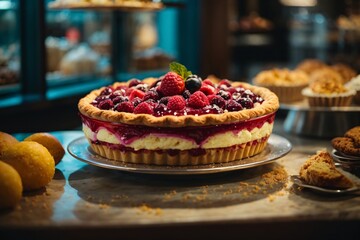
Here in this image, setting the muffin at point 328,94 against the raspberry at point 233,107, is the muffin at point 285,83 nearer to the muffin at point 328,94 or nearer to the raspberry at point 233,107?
the muffin at point 328,94

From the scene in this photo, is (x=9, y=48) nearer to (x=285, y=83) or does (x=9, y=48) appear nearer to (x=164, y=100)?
(x=285, y=83)

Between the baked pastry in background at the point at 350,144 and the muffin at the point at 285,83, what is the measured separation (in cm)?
109

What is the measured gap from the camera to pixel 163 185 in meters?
2.45

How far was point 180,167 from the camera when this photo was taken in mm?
2406

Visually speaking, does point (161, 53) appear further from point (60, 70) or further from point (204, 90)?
point (204, 90)

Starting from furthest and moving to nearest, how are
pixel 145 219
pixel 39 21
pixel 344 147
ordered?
pixel 39 21
pixel 344 147
pixel 145 219

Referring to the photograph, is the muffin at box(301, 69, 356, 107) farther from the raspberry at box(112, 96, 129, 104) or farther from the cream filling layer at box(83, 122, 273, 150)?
the raspberry at box(112, 96, 129, 104)

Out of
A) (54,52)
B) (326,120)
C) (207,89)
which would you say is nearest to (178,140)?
(207,89)

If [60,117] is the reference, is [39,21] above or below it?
above

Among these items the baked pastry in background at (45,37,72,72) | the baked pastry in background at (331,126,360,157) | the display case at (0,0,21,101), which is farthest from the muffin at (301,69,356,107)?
the baked pastry in background at (45,37,72,72)

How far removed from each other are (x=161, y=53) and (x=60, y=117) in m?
2.04

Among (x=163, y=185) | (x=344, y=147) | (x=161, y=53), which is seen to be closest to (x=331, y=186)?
(x=344, y=147)

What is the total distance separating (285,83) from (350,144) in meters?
1.36

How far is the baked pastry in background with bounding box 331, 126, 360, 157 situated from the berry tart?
36cm
